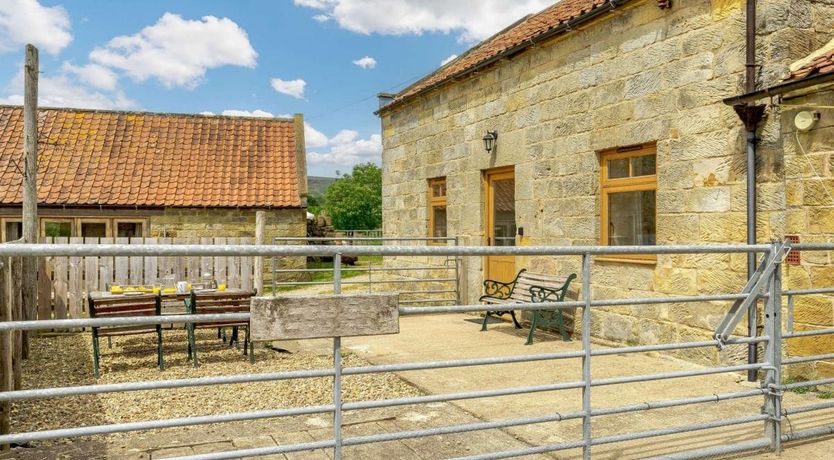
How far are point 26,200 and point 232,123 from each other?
11603 millimetres

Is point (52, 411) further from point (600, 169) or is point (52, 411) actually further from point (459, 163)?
point (459, 163)

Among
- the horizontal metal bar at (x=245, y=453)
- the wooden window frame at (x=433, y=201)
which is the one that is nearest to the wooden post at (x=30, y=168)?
the horizontal metal bar at (x=245, y=453)

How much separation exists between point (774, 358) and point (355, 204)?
66397 mm

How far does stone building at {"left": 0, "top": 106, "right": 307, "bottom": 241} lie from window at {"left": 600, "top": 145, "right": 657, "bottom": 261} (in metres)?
10.3

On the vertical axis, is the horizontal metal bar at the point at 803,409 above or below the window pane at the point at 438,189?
below

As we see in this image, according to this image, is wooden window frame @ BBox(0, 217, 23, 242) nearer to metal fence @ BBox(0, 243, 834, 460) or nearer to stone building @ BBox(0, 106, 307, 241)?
stone building @ BBox(0, 106, 307, 241)

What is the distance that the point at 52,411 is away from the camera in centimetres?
543

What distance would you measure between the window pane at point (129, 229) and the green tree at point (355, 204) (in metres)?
50.3

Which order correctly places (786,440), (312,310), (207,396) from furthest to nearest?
(207,396) < (786,440) < (312,310)

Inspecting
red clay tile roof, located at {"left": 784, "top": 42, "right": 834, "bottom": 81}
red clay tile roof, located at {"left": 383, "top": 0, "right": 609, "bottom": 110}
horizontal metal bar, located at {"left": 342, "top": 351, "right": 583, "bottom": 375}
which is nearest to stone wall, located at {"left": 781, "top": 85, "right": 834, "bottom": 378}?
red clay tile roof, located at {"left": 784, "top": 42, "right": 834, "bottom": 81}

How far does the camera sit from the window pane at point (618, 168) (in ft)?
25.1

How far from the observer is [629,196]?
759 cm

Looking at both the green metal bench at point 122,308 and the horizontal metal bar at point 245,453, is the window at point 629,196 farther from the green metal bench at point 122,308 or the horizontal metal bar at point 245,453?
the green metal bench at point 122,308

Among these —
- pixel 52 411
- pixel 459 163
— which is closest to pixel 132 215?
pixel 459 163
